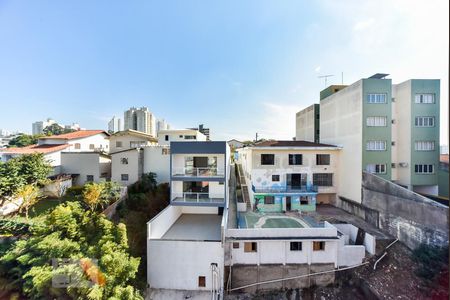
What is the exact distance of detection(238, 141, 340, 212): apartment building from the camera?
57.6ft

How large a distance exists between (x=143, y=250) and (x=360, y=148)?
18793 mm

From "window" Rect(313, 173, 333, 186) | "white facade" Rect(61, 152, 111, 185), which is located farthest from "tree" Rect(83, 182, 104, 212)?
"window" Rect(313, 173, 333, 186)

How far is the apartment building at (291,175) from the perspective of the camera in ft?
57.6

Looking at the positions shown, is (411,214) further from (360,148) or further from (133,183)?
(133,183)

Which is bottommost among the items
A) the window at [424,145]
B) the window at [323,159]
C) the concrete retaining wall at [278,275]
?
the concrete retaining wall at [278,275]

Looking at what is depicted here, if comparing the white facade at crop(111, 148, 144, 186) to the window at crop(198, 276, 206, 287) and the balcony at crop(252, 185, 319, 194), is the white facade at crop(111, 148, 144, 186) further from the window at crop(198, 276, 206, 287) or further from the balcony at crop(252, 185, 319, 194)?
the window at crop(198, 276, 206, 287)

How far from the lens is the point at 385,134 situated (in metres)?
16.6

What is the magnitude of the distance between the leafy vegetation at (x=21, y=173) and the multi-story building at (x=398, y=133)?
89.4ft

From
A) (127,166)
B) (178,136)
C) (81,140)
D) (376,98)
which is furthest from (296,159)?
(81,140)

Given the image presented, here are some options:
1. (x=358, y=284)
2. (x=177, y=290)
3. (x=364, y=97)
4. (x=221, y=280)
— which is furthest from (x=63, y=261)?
(x=364, y=97)

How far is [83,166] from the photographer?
20391 mm

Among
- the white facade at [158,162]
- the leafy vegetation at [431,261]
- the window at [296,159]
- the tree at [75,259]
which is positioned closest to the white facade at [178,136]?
the white facade at [158,162]

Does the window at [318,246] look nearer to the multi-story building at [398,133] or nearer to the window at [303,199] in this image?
the window at [303,199]

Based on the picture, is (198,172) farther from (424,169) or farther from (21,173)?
(424,169)
